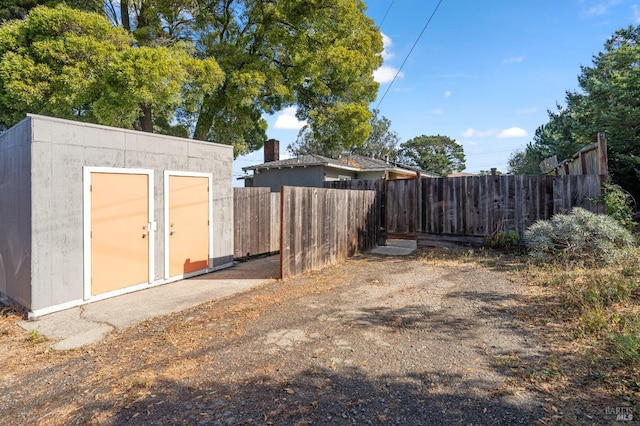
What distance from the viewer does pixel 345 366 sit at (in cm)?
297

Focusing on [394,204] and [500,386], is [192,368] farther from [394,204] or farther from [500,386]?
[394,204]

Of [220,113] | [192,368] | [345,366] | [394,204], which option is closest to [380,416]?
[345,366]

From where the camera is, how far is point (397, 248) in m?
9.58

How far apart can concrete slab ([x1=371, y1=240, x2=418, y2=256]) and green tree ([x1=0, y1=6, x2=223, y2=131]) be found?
7520 millimetres

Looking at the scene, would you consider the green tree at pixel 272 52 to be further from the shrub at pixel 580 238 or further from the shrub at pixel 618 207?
the shrub at pixel 618 207

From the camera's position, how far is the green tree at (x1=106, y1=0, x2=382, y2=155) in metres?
11.8

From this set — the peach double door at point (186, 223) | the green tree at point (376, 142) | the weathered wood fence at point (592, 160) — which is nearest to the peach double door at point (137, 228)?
the peach double door at point (186, 223)

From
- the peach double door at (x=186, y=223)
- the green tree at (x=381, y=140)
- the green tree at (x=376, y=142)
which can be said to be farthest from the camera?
the green tree at (x=381, y=140)

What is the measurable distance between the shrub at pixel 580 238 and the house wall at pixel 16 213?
8651mm

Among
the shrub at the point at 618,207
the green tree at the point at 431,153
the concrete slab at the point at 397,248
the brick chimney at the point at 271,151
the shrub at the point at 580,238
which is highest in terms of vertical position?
the green tree at the point at 431,153

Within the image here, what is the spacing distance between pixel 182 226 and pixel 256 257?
9.31ft

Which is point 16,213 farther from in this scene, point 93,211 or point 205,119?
point 205,119

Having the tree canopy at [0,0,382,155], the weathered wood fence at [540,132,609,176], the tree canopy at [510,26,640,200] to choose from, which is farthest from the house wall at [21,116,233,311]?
the tree canopy at [510,26,640,200]

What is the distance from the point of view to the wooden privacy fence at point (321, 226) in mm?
6379
